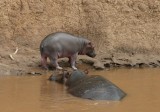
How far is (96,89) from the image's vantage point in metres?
7.36

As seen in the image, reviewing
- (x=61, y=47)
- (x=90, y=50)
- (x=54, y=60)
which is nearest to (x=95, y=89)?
(x=54, y=60)

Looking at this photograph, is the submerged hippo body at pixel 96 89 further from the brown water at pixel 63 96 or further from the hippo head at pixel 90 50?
the hippo head at pixel 90 50

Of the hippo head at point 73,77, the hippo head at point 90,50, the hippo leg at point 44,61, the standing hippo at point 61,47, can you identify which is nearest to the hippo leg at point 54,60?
the standing hippo at point 61,47

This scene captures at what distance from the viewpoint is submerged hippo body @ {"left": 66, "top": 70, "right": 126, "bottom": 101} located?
23.5 ft

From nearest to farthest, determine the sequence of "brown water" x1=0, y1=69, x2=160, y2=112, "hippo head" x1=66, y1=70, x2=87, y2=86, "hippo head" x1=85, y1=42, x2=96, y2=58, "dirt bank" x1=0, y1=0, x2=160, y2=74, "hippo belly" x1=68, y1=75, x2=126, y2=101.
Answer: "brown water" x1=0, y1=69, x2=160, y2=112
"hippo belly" x1=68, y1=75, x2=126, y2=101
"hippo head" x1=66, y1=70, x2=87, y2=86
"hippo head" x1=85, y1=42, x2=96, y2=58
"dirt bank" x1=0, y1=0, x2=160, y2=74

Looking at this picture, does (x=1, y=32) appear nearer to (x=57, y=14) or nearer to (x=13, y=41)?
(x=13, y=41)

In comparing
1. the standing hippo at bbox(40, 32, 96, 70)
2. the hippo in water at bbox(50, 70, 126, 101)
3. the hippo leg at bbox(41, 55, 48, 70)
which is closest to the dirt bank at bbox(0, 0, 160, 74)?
the standing hippo at bbox(40, 32, 96, 70)

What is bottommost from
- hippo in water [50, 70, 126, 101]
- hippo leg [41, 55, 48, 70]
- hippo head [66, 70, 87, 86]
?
hippo leg [41, 55, 48, 70]

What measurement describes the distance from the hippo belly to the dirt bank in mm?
3276

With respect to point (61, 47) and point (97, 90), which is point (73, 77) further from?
point (61, 47)

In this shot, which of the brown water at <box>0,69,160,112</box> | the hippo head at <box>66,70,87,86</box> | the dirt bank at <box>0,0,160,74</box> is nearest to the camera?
the brown water at <box>0,69,160,112</box>

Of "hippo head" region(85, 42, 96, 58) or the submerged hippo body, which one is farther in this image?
"hippo head" region(85, 42, 96, 58)

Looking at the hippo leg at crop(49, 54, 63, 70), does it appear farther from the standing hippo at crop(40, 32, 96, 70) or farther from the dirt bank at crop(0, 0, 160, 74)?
the dirt bank at crop(0, 0, 160, 74)

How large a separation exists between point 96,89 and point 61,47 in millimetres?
3244
